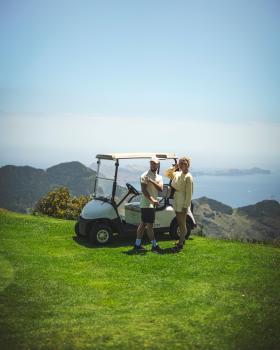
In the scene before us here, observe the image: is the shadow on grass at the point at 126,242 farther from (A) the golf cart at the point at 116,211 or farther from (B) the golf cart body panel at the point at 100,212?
(B) the golf cart body panel at the point at 100,212

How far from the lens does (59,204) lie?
1914 cm

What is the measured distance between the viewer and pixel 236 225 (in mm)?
141625

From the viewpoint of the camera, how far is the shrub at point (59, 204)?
731 inches

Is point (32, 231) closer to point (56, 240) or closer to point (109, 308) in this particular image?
point (56, 240)

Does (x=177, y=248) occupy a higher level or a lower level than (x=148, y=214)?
lower

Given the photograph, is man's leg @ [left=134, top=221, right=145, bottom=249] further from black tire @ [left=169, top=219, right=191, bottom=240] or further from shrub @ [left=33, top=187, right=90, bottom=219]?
shrub @ [left=33, top=187, right=90, bottom=219]

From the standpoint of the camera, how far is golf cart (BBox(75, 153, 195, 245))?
10.8 m

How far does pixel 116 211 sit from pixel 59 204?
883 cm

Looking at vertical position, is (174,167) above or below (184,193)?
above

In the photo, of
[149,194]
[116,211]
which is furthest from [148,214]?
[116,211]

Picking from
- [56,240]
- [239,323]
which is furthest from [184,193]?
[239,323]

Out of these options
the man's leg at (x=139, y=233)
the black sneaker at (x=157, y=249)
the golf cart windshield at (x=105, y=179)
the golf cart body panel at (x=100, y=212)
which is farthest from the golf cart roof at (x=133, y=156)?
the black sneaker at (x=157, y=249)

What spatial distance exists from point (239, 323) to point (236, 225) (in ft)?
461

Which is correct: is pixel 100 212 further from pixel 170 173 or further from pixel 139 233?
pixel 170 173
